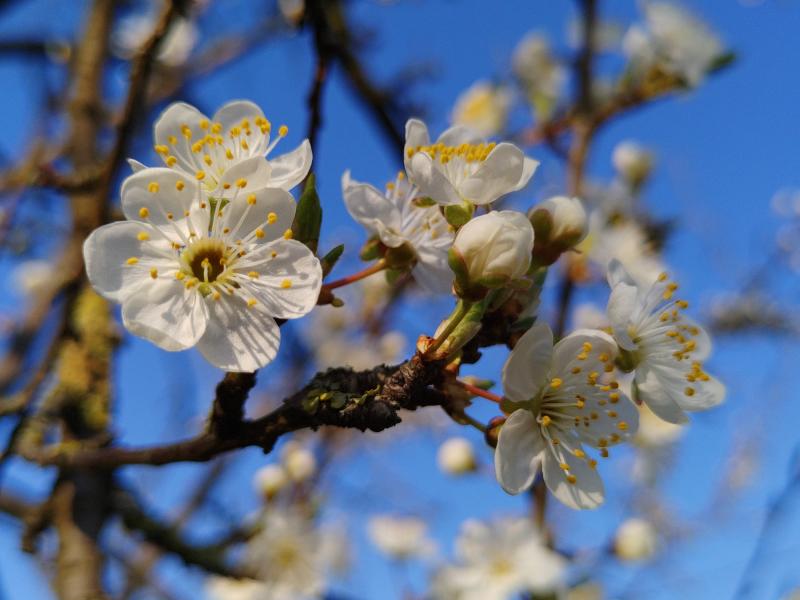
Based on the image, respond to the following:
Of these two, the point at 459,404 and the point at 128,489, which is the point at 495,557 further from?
the point at 459,404

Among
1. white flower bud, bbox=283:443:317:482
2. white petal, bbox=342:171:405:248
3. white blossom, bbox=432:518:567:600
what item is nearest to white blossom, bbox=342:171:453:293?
white petal, bbox=342:171:405:248

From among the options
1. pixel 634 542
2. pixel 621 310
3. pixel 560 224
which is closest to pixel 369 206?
pixel 560 224

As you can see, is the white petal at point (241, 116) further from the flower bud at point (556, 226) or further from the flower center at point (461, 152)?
the flower bud at point (556, 226)

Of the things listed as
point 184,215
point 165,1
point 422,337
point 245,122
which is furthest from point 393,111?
point 422,337

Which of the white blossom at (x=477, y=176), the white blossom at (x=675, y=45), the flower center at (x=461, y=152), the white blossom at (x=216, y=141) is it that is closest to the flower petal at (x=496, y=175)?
the white blossom at (x=477, y=176)

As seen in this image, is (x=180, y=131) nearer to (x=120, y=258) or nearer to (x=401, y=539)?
(x=120, y=258)

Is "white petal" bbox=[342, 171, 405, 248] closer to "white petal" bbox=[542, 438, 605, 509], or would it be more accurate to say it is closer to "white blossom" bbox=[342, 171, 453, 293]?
"white blossom" bbox=[342, 171, 453, 293]
